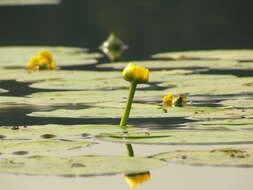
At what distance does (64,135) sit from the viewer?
347 cm

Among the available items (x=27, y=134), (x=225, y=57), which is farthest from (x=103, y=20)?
(x=27, y=134)

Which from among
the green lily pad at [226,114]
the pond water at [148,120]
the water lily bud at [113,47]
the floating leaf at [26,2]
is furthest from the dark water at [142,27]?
the green lily pad at [226,114]

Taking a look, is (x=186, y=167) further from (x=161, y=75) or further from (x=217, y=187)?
(x=161, y=75)

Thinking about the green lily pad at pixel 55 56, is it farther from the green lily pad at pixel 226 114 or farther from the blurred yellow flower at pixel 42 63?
the green lily pad at pixel 226 114

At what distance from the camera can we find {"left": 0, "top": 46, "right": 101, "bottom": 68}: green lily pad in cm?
735

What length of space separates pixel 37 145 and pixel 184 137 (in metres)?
0.56

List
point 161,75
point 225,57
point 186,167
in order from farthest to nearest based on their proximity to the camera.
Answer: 1. point 225,57
2. point 161,75
3. point 186,167

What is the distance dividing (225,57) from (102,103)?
3035mm

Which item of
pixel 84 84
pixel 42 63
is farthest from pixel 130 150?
pixel 42 63

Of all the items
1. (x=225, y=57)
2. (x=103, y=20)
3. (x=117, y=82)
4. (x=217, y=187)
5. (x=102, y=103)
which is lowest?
(x=217, y=187)

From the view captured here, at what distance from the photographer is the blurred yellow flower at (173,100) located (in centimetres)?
437

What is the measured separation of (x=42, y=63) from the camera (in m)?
6.60

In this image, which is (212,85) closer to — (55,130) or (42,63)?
(55,130)

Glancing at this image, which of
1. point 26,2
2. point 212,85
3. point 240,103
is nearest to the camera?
point 240,103
